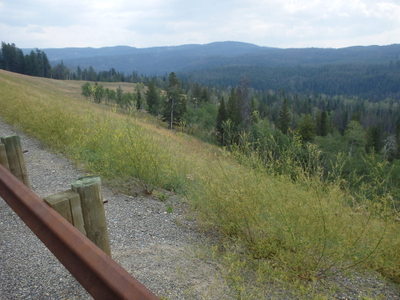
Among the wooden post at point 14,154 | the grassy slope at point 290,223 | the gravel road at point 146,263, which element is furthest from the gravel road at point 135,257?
the wooden post at point 14,154

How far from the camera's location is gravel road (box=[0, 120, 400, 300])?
280 centimetres

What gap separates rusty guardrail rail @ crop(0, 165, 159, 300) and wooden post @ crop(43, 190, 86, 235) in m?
0.05

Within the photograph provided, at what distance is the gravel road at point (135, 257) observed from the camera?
2799 mm

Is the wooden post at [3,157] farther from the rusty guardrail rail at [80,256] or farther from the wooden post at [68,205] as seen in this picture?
the wooden post at [68,205]

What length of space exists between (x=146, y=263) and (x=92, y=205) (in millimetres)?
1528

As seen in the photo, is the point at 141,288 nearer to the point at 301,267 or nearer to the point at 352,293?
the point at 301,267

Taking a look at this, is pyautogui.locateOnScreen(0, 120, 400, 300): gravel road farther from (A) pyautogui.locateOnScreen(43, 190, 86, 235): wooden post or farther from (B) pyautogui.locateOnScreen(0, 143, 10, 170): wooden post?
(A) pyautogui.locateOnScreen(43, 190, 86, 235): wooden post

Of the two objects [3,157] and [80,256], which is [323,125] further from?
[80,256]

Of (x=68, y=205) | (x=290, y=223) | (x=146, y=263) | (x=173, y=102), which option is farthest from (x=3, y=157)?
(x=173, y=102)

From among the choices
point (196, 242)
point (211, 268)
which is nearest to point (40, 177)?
point (196, 242)

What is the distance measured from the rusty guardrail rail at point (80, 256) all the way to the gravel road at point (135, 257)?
1102mm

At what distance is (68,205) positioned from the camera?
1892 mm

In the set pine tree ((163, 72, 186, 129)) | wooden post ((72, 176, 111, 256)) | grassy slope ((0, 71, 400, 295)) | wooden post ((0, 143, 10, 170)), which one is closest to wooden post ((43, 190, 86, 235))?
wooden post ((72, 176, 111, 256))

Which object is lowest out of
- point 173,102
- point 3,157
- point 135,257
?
point 173,102
